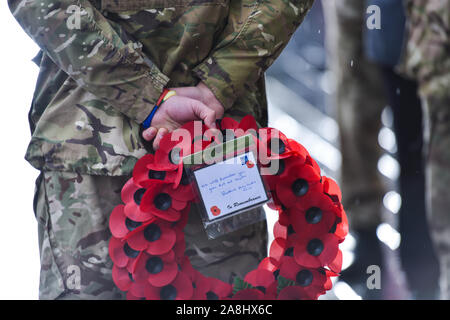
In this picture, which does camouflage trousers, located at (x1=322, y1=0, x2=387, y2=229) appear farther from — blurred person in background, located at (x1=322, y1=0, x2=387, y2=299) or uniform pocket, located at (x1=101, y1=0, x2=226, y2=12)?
uniform pocket, located at (x1=101, y1=0, x2=226, y2=12)

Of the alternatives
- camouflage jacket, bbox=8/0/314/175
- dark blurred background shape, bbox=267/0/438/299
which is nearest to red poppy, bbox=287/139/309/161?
camouflage jacket, bbox=8/0/314/175

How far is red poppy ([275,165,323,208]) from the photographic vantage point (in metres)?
0.91

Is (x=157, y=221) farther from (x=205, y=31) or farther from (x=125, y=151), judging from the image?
(x=205, y=31)

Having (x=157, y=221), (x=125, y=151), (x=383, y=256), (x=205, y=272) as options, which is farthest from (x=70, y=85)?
(x=383, y=256)

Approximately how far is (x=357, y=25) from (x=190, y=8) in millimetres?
1014

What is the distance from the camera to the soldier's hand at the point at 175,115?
0.89 meters

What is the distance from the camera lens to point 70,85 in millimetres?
938

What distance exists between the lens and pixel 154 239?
88 centimetres

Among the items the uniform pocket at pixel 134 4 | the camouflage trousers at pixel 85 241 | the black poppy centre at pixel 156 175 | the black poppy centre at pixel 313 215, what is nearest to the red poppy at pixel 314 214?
the black poppy centre at pixel 313 215

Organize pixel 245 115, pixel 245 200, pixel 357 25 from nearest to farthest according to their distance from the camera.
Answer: pixel 245 200 < pixel 245 115 < pixel 357 25

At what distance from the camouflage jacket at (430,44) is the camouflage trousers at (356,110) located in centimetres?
21

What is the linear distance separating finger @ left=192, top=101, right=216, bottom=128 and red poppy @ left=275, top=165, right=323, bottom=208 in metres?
0.14

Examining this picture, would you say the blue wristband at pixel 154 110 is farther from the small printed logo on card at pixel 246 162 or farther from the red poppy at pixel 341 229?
the red poppy at pixel 341 229

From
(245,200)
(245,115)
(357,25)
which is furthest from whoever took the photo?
(357,25)
